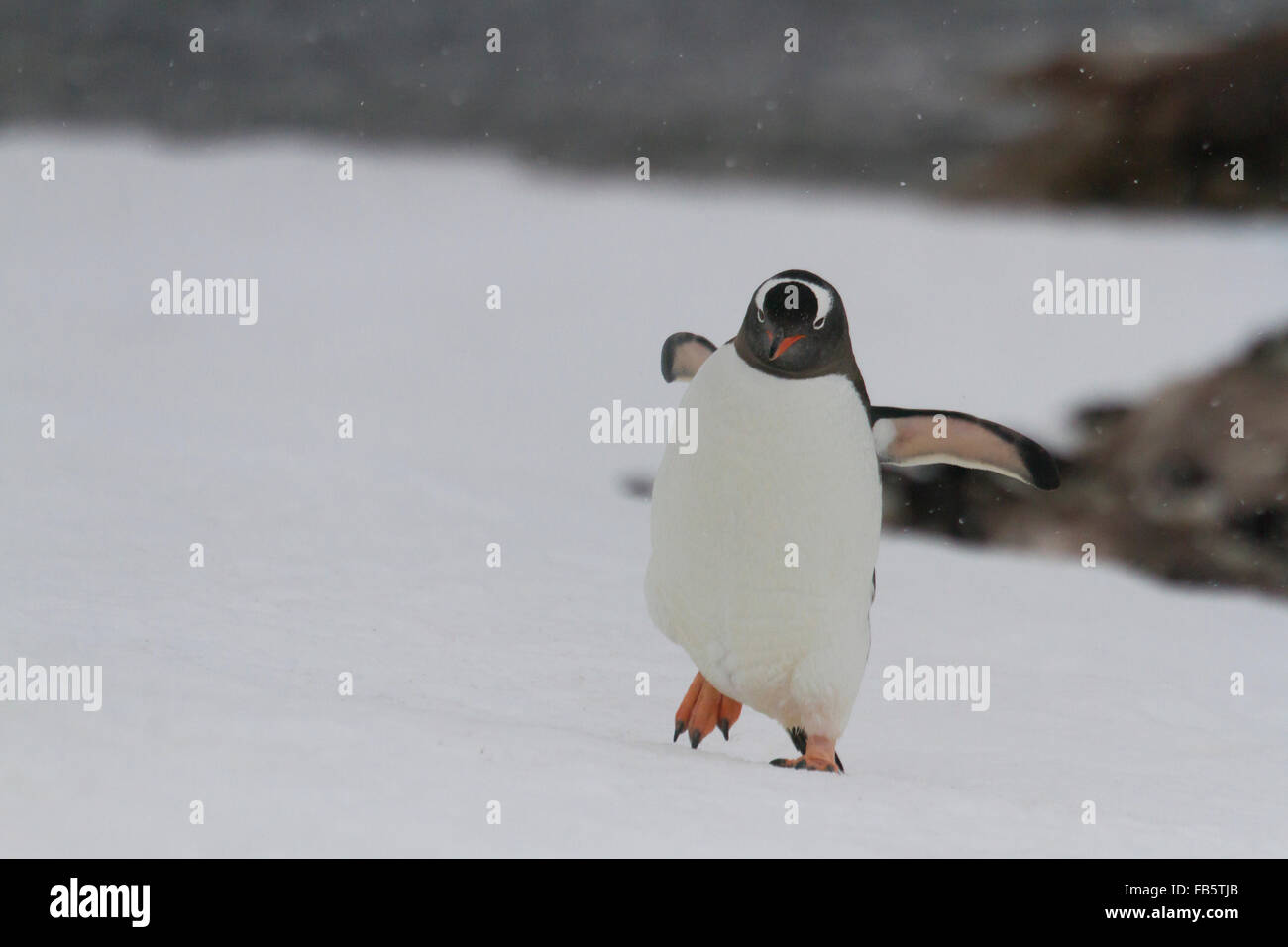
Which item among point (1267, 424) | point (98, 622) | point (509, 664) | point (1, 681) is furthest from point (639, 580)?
point (1267, 424)

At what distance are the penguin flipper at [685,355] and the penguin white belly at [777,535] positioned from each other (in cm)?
42

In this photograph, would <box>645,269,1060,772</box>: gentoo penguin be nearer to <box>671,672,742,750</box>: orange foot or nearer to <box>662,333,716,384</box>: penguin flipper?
<box>671,672,742,750</box>: orange foot

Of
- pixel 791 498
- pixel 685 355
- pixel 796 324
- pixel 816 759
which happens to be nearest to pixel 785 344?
pixel 796 324

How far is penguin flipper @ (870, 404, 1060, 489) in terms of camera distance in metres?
3.40

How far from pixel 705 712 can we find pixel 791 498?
746 mm

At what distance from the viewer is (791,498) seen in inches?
131

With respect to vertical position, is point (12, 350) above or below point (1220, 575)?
above

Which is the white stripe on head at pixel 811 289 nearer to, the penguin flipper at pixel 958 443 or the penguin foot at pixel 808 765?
the penguin flipper at pixel 958 443

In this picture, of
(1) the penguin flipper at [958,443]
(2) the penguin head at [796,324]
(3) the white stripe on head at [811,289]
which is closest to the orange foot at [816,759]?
(1) the penguin flipper at [958,443]

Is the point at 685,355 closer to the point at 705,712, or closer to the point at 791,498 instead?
the point at 791,498

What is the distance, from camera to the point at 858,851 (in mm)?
2604

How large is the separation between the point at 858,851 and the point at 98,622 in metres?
2.55

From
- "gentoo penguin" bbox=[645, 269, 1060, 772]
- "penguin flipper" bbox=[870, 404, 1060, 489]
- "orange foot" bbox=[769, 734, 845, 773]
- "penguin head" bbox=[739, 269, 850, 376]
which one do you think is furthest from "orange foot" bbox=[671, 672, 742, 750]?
"penguin head" bbox=[739, 269, 850, 376]

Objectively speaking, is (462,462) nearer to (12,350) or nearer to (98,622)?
(12,350)
